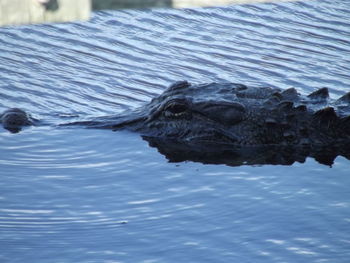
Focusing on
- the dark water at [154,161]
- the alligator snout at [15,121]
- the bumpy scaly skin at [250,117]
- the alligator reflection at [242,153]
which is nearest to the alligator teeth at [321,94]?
the bumpy scaly skin at [250,117]

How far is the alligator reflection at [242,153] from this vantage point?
7.89 meters

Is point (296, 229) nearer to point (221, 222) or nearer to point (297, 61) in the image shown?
point (221, 222)

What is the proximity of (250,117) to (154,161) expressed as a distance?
0.98m

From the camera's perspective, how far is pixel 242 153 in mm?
8023

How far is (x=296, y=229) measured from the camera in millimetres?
6508

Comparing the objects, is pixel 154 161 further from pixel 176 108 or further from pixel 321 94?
pixel 321 94

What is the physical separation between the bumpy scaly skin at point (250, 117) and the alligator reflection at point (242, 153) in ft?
0.26

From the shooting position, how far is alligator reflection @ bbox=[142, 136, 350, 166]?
789cm

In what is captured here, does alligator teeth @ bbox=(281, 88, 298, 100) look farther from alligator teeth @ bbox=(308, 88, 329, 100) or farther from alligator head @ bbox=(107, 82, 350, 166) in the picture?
alligator teeth @ bbox=(308, 88, 329, 100)

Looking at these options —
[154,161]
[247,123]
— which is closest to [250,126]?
[247,123]

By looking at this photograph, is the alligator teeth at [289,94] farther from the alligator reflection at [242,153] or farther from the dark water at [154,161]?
the dark water at [154,161]

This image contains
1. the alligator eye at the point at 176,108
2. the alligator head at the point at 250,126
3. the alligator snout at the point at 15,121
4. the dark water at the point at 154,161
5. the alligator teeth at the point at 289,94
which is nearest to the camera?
the dark water at the point at 154,161

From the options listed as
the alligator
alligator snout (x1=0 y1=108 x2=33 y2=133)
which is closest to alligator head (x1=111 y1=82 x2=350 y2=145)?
the alligator

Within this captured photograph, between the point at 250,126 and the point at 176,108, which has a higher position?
the point at 176,108
